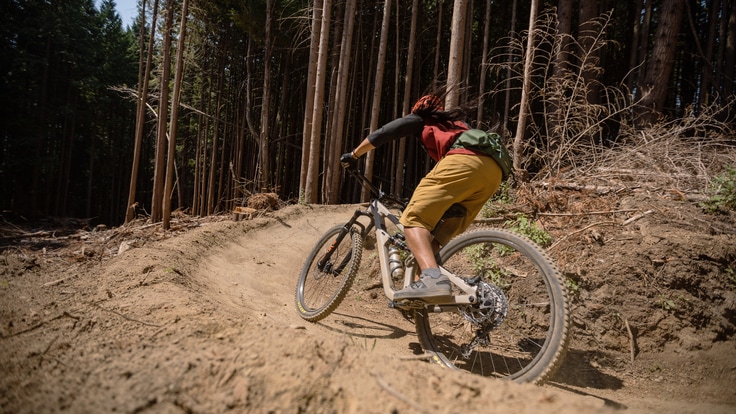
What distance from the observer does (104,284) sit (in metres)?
3.62

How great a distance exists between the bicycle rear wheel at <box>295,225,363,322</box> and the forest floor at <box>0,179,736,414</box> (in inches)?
7.6

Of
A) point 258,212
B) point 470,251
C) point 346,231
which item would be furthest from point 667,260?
point 258,212

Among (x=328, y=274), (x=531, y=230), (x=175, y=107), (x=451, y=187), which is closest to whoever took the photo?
(x=451, y=187)

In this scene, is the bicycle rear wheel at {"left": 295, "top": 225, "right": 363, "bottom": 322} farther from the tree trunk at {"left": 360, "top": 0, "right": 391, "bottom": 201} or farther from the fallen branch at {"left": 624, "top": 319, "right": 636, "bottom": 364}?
the tree trunk at {"left": 360, "top": 0, "right": 391, "bottom": 201}

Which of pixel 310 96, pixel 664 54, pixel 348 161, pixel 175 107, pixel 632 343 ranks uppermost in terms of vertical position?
pixel 664 54

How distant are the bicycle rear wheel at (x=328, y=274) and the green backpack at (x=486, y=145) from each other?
56.5 inches

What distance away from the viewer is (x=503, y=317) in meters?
2.52

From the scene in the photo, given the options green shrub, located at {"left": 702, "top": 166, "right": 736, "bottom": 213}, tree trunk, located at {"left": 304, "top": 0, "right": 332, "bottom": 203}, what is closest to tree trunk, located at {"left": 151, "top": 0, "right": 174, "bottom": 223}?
tree trunk, located at {"left": 304, "top": 0, "right": 332, "bottom": 203}

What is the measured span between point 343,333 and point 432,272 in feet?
3.52

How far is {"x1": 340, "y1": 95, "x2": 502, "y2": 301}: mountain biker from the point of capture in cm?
267

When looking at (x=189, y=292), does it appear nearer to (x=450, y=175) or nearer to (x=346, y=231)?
(x=346, y=231)

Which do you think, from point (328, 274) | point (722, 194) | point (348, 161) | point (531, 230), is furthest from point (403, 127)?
point (722, 194)

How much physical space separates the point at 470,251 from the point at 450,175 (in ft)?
4.51

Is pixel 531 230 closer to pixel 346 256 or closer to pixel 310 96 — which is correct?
pixel 346 256
